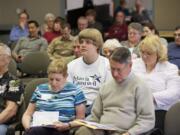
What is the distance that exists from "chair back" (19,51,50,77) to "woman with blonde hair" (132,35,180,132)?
225cm

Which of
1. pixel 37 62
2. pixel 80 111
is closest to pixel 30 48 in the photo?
pixel 37 62

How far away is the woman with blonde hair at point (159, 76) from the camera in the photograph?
3.16m

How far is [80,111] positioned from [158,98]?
66 centimetres

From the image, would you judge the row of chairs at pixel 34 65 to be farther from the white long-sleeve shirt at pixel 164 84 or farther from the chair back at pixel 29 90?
the white long-sleeve shirt at pixel 164 84

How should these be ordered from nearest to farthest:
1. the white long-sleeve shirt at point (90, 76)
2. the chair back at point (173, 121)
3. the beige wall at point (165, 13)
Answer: the chair back at point (173, 121)
the white long-sleeve shirt at point (90, 76)
the beige wall at point (165, 13)

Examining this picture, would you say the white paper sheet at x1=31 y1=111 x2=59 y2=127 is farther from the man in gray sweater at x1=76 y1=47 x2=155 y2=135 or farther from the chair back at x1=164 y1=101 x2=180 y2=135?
the chair back at x1=164 y1=101 x2=180 y2=135

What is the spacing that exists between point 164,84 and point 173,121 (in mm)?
539

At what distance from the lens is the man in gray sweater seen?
2609 millimetres

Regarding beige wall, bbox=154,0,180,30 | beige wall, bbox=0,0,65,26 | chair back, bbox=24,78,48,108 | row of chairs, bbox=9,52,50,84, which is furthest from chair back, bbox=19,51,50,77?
beige wall, bbox=154,0,180,30

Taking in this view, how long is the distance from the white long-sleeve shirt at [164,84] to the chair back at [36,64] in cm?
224

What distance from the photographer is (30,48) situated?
654 cm

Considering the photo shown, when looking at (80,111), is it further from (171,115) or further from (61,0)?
(61,0)

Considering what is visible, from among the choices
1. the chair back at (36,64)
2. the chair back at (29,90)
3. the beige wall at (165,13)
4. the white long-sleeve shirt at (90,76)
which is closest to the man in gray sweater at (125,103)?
the white long-sleeve shirt at (90,76)

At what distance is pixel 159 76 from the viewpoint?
325 centimetres
